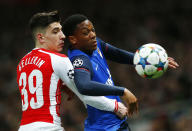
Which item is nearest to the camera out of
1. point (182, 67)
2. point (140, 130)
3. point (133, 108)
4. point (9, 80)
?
point (133, 108)

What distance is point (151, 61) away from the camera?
406cm

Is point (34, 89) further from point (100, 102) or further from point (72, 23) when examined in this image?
point (72, 23)

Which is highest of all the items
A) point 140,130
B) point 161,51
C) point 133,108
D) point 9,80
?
point 161,51

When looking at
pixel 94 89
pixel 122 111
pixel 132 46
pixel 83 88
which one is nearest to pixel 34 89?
pixel 83 88

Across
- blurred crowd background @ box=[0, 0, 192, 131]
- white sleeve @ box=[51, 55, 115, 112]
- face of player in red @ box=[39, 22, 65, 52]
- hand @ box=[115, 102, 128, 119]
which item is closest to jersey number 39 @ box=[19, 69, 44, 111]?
white sleeve @ box=[51, 55, 115, 112]

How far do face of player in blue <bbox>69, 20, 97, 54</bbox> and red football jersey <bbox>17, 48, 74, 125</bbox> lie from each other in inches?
12.6

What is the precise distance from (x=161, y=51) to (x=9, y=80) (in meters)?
8.82

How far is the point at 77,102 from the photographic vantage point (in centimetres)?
1065

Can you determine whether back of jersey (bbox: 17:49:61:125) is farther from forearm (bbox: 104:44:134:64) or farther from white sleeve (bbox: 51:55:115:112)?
forearm (bbox: 104:44:134:64)

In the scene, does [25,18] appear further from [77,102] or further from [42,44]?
[42,44]

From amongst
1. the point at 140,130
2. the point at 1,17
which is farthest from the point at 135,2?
the point at 140,130

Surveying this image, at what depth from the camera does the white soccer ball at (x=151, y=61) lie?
160 inches

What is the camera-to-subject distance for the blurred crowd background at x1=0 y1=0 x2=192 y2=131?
359 inches

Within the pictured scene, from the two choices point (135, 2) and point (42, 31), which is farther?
point (135, 2)
